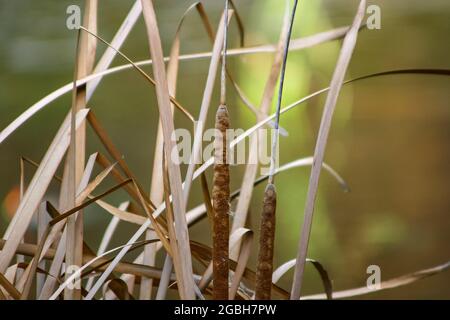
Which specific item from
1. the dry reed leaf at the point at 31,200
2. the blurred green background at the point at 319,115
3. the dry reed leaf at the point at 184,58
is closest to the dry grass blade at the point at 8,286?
the dry reed leaf at the point at 31,200

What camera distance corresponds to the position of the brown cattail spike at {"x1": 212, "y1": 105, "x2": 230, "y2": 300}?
17.8 inches

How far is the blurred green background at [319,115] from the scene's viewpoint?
1.75 metres

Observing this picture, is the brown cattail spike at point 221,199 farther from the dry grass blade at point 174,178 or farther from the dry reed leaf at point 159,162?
the dry reed leaf at point 159,162

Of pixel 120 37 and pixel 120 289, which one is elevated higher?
pixel 120 37

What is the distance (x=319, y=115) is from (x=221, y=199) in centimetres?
145

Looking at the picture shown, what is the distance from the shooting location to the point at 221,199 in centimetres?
45

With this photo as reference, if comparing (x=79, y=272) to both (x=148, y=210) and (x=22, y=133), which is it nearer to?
(x=148, y=210)

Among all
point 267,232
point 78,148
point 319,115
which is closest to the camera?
point 267,232

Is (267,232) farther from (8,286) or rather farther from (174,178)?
(8,286)

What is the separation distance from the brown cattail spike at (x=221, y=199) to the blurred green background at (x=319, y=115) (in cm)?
123

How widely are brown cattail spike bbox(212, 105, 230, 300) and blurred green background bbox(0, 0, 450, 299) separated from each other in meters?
1.23

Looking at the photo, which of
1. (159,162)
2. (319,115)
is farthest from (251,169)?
(319,115)

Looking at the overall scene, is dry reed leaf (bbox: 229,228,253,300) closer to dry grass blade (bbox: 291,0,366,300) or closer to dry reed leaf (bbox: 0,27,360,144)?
dry grass blade (bbox: 291,0,366,300)

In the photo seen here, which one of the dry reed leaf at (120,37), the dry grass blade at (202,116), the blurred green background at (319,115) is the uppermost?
the blurred green background at (319,115)
